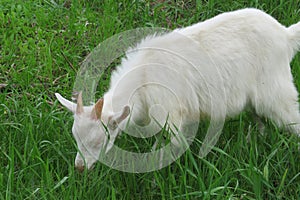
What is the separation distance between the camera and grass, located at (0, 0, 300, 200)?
367 cm

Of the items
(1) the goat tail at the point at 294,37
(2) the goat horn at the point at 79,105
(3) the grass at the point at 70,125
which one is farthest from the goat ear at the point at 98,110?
(1) the goat tail at the point at 294,37

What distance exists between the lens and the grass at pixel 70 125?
3674 mm

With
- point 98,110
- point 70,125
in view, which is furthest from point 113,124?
point 70,125

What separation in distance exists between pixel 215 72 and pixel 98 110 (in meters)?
0.97

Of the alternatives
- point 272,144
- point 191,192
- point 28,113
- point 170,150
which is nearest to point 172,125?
point 170,150

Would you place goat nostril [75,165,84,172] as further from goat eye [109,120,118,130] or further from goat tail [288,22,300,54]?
goat tail [288,22,300,54]

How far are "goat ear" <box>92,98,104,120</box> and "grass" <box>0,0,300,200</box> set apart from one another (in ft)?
1.05

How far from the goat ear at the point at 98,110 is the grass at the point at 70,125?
32 cm

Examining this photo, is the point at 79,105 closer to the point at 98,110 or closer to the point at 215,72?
the point at 98,110

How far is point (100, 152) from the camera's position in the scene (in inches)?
146

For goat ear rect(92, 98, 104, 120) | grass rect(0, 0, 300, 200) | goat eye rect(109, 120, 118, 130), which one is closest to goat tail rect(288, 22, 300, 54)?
grass rect(0, 0, 300, 200)

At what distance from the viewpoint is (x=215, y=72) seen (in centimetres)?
413

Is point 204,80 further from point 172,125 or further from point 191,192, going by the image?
point 191,192

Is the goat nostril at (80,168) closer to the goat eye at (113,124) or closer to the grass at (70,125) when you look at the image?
the grass at (70,125)
